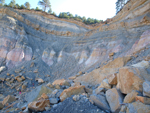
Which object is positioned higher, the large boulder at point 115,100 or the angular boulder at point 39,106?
the large boulder at point 115,100

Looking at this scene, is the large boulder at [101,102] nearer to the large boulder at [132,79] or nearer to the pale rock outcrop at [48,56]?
the large boulder at [132,79]

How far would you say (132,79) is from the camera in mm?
2643

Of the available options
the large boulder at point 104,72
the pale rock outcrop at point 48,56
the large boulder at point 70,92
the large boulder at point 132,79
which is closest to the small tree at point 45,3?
the pale rock outcrop at point 48,56

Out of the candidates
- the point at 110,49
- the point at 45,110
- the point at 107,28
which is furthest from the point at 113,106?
the point at 107,28

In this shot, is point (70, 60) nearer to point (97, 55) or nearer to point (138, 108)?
point (97, 55)

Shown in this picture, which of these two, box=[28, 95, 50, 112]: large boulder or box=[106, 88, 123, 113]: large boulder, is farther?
box=[28, 95, 50, 112]: large boulder

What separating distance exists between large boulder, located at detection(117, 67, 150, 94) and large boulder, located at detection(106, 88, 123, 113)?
22 cm

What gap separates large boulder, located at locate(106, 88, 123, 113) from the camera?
2.41 m

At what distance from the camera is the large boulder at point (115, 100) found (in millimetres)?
2410

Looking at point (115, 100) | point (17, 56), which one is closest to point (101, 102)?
point (115, 100)

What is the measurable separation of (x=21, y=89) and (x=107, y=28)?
14.0m

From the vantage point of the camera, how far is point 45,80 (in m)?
12.2

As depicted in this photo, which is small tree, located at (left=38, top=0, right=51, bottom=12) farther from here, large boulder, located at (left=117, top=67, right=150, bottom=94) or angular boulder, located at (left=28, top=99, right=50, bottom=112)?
large boulder, located at (left=117, top=67, right=150, bottom=94)

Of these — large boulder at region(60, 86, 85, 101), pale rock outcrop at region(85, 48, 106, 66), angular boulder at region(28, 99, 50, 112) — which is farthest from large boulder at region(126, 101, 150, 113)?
pale rock outcrop at region(85, 48, 106, 66)
